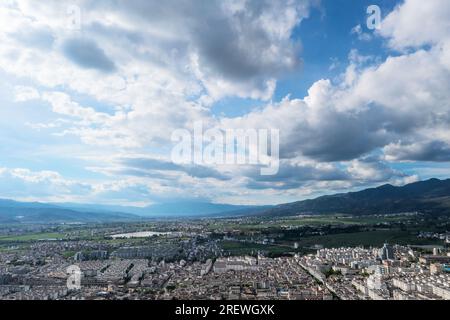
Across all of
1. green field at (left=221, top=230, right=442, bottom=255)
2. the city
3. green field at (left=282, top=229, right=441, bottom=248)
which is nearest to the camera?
the city

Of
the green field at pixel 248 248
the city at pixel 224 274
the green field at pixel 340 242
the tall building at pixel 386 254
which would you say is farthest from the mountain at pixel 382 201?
the tall building at pixel 386 254

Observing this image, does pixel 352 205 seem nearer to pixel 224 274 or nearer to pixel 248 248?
pixel 248 248

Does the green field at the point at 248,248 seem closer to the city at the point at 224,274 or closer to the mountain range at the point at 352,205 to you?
the city at the point at 224,274

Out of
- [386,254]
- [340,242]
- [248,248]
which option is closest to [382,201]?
[340,242]

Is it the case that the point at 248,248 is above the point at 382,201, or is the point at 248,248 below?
below

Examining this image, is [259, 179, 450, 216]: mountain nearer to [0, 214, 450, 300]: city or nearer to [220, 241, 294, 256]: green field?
[220, 241, 294, 256]: green field

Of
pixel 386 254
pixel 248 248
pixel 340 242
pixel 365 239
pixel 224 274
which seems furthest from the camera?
pixel 365 239

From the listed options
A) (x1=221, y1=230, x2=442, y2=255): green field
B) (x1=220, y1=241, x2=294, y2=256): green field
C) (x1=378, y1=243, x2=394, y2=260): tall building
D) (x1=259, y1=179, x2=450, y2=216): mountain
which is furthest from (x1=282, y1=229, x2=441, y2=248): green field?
(x1=259, y1=179, x2=450, y2=216): mountain
